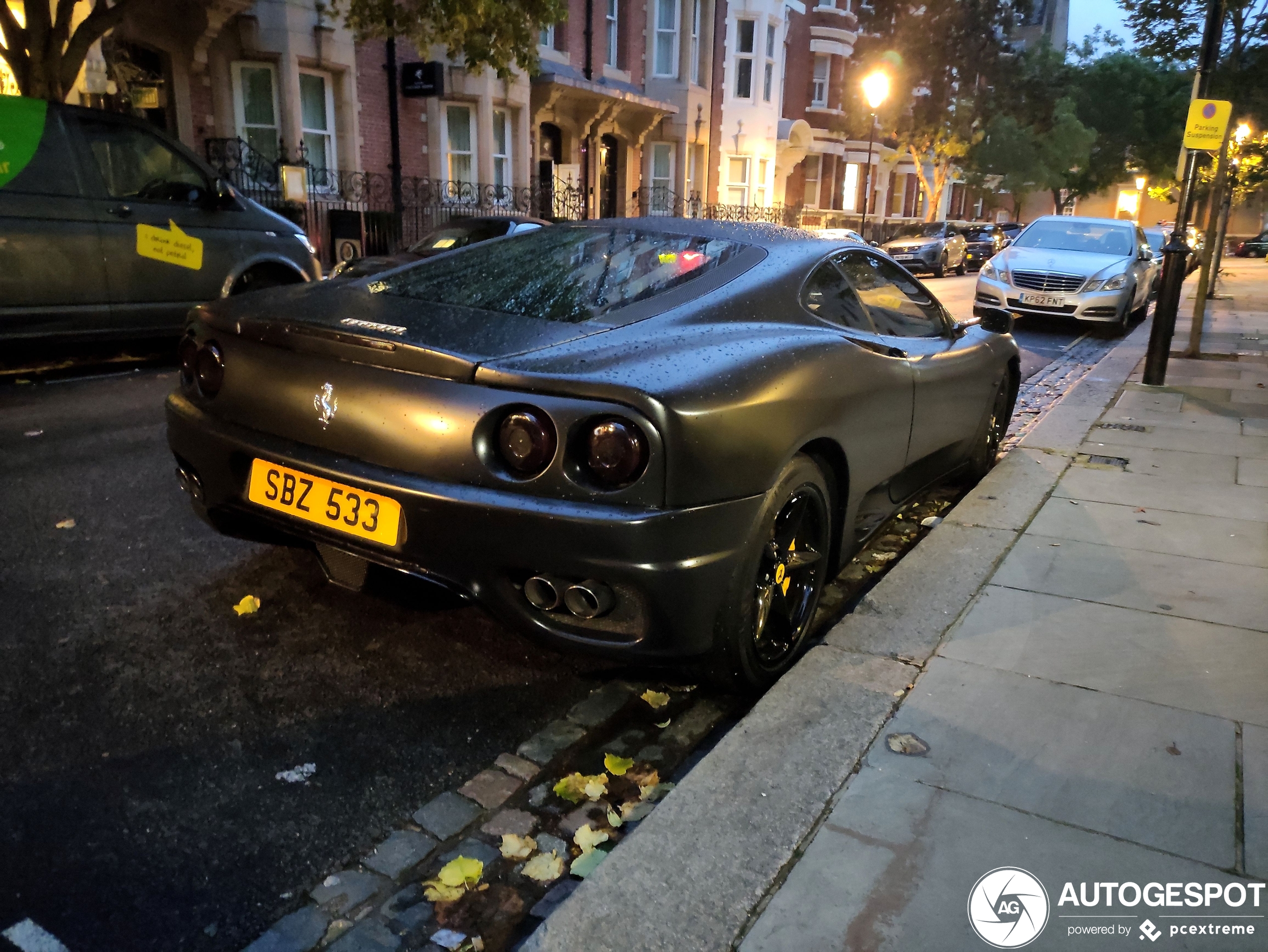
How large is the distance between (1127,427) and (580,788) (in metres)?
5.78

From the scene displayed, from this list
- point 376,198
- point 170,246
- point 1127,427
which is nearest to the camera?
point 1127,427

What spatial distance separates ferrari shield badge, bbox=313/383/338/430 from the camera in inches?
105

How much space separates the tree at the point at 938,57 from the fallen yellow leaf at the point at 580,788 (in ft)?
118

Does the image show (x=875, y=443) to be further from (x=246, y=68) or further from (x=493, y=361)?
(x=246, y=68)

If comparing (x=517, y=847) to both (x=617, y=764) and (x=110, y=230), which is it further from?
(x=110, y=230)

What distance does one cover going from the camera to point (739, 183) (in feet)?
100

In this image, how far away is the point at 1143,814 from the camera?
7.64 feet

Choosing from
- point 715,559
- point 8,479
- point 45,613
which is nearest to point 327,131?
point 8,479

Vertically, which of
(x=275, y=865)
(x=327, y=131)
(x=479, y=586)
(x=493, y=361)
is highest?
(x=327, y=131)

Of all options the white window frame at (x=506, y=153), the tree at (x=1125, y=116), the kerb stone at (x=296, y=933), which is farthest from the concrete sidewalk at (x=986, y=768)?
the tree at (x=1125, y=116)

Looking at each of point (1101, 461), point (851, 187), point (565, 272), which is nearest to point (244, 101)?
point (1101, 461)

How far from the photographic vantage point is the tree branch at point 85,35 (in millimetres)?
9172

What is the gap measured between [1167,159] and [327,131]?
53.7 metres
